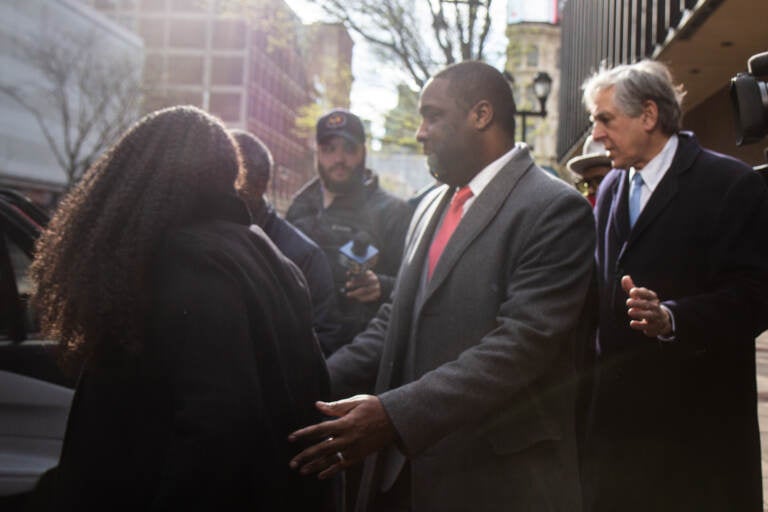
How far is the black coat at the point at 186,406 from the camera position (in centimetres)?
181

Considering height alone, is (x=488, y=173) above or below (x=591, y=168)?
below

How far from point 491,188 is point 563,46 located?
2129cm

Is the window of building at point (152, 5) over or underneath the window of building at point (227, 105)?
over

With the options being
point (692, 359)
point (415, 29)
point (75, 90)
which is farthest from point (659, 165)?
point (75, 90)

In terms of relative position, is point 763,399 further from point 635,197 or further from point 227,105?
point 227,105

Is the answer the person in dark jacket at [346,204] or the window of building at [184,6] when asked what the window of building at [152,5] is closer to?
the window of building at [184,6]

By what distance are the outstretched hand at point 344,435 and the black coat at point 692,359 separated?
3.50 feet

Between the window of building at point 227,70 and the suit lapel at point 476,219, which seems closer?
the suit lapel at point 476,219

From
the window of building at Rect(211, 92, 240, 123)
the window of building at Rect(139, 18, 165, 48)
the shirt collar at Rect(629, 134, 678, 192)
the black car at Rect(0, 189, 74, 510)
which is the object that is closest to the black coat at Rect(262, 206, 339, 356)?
the black car at Rect(0, 189, 74, 510)

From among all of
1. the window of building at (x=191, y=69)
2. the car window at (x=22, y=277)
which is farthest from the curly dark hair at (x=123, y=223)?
the window of building at (x=191, y=69)

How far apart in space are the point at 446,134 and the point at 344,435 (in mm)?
1017

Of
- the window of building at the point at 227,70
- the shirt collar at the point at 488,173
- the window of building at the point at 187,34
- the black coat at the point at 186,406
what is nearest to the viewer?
the black coat at the point at 186,406

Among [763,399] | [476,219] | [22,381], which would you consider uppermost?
[476,219]

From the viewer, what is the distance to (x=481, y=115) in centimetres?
247
